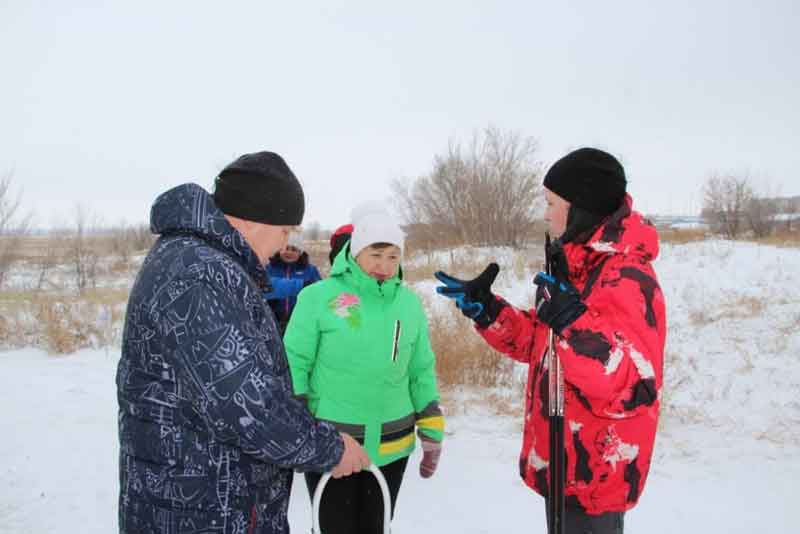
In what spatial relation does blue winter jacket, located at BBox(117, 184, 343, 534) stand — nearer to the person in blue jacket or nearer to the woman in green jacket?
the woman in green jacket

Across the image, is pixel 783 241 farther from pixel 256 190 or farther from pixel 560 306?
pixel 256 190

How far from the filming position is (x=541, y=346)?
6.02 feet

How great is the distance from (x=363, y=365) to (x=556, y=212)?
963 mm

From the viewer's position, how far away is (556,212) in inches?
69.1

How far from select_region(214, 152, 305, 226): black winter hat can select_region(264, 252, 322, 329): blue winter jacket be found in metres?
2.72

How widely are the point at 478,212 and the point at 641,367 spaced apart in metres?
15.1

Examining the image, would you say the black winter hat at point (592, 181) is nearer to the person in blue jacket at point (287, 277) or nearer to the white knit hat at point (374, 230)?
the white knit hat at point (374, 230)

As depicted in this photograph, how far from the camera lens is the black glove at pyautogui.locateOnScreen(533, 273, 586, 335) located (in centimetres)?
146

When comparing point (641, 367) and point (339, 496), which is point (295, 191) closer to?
point (641, 367)

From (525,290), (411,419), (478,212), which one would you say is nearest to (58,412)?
(411,419)

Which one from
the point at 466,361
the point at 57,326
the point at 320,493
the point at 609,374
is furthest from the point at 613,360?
the point at 57,326

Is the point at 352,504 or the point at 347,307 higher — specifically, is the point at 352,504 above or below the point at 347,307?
below

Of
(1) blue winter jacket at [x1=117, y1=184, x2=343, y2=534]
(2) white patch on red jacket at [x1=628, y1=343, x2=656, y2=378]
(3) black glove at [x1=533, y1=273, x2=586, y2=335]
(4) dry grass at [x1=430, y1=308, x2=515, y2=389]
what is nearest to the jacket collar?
(1) blue winter jacket at [x1=117, y1=184, x2=343, y2=534]

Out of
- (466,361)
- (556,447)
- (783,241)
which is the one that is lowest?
(466,361)
